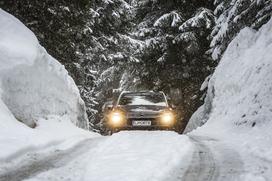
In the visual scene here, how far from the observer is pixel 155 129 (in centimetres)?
1338

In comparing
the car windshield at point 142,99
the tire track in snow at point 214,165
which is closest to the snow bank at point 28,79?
the car windshield at point 142,99

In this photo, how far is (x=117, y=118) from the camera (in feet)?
44.1

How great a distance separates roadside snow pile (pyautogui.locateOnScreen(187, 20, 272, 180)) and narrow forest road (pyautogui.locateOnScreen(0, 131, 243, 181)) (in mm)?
514

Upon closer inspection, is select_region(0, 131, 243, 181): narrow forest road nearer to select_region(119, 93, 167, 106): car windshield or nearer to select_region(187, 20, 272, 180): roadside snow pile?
select_region(187, 20, 272, 180): roadside snow pile

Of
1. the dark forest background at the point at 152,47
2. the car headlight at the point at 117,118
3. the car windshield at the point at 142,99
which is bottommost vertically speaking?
the car headlight at the point at 117,118

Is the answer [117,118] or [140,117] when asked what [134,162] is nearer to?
[140,117]

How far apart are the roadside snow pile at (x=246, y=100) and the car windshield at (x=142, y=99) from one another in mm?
1848

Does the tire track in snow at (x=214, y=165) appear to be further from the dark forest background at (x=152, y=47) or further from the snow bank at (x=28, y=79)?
the dark forest background at (x=152, y=47)

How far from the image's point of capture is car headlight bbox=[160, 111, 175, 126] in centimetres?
1345

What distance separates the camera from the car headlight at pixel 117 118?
13.4m

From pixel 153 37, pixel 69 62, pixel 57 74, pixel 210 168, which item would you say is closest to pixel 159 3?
pixel 153 37

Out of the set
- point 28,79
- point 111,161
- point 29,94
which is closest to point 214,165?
point 111,161

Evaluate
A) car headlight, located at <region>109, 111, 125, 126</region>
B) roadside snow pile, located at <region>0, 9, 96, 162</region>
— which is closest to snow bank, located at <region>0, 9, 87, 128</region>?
roadside snow pile, located at <region>0, 9, 96, 162</region>

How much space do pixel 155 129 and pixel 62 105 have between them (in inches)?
167
